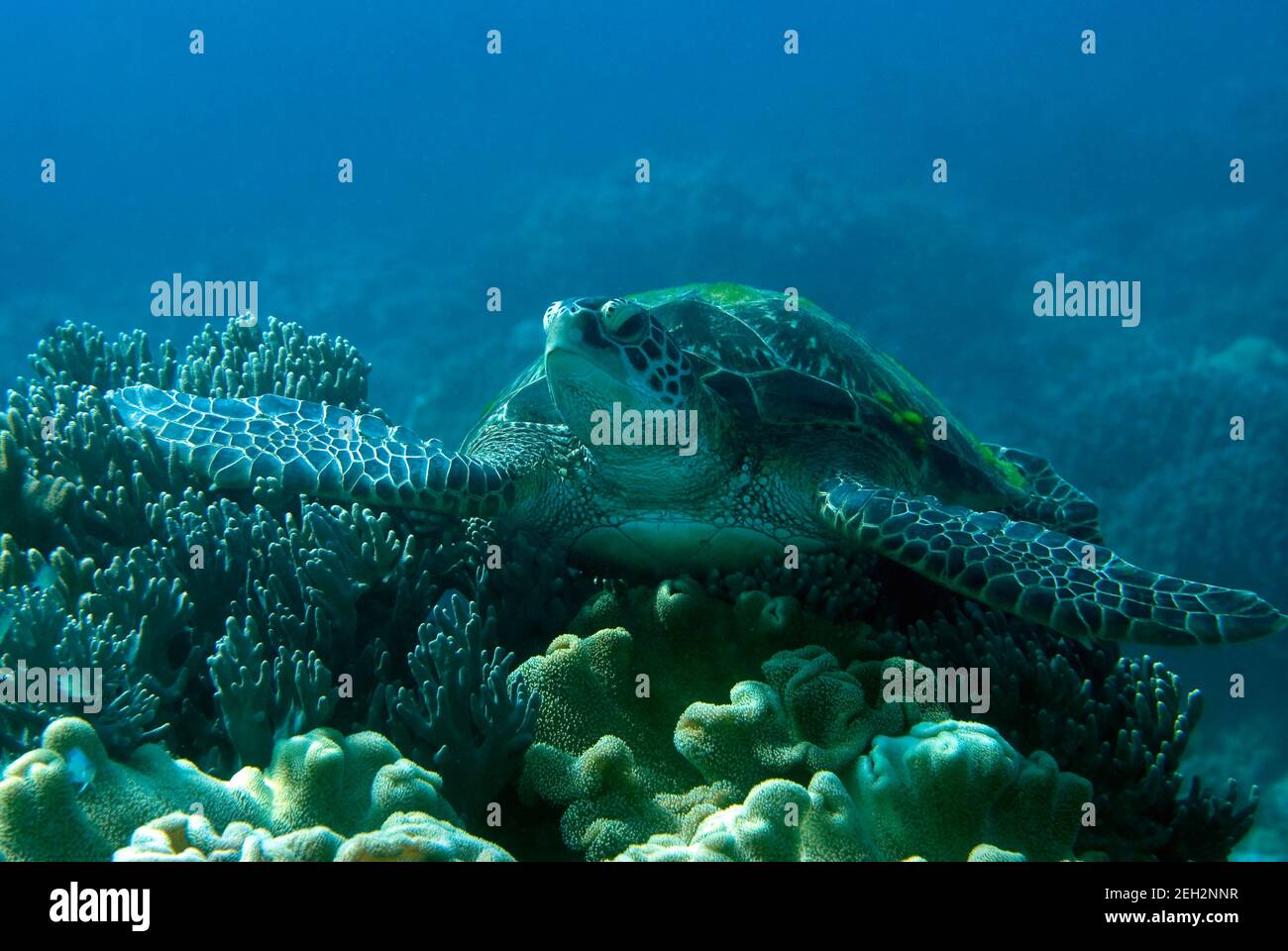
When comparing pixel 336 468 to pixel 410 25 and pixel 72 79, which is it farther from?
pixel 72 79

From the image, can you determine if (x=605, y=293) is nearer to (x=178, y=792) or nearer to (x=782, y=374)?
(x=782, y=374)

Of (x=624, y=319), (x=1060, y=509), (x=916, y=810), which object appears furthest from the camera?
(x=1060, y=509)

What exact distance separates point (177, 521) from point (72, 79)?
4238 inches

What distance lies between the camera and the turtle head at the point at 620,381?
11.3 feet

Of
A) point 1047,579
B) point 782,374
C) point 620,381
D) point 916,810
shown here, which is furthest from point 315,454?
point 1047,579

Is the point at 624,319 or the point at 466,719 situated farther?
the point at 624,319

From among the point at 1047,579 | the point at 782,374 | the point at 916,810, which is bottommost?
the point at 916,810

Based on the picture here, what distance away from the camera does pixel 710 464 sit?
3984 mm

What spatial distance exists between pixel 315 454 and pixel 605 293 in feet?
77.9

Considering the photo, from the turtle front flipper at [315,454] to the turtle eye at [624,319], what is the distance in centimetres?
90

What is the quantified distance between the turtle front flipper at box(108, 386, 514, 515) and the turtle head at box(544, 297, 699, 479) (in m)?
0.53

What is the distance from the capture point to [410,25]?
8456cm

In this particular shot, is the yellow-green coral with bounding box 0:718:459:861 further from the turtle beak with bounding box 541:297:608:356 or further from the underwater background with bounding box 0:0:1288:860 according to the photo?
the turtle beak with bounding box 541:297:608:356

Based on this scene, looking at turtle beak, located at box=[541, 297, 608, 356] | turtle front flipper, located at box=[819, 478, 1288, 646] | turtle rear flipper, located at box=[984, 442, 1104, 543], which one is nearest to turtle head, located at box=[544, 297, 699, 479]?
turtle beak, located at box=[541, 297, 608, 356]
